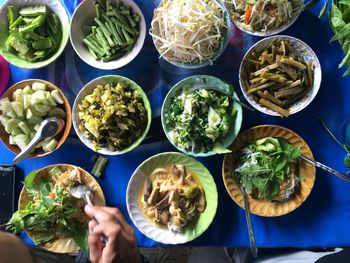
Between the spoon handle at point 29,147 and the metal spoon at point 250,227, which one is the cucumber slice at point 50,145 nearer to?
the spoon handle at point 29,147

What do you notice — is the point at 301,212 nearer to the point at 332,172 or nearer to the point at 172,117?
the point at 332,172

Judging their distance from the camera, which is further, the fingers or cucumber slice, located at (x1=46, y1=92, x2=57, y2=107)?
cucumber slice, located at (x1=46, y1=92, x2=57, y2=107)

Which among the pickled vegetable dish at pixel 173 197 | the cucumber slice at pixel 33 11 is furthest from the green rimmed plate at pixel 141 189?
the cucumber slice at pixel 33 11

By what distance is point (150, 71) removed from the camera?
1478 millimetres

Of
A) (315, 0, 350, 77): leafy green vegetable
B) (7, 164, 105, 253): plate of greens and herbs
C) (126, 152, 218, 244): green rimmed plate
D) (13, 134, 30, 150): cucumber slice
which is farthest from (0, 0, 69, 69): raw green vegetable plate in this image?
(315, 0, 350, 77): leafy green vegetable

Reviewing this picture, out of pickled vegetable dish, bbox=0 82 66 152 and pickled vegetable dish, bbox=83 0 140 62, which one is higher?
pickled vegetable dish, bbox=83 0 140 62

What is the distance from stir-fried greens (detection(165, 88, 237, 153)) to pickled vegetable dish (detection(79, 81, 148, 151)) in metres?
0.10

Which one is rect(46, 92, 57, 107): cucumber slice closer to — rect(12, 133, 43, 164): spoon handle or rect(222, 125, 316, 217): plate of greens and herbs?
rect(12, 133, 43, 164): spoon handle

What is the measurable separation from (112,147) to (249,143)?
0.44 m

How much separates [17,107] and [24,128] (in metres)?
0.07

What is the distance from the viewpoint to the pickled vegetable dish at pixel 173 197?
138cm

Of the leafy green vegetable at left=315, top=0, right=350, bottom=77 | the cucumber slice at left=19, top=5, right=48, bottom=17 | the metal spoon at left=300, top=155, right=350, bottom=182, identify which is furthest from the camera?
the cucumber slice at left=19, top=5, right=48, bottom=17

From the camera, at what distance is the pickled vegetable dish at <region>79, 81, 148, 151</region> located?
4.49 feet

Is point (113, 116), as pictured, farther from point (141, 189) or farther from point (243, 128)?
point (243, 128)
